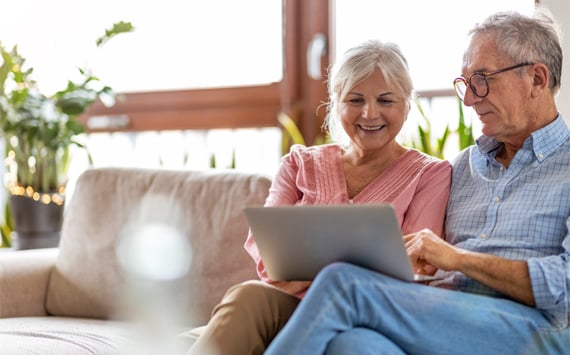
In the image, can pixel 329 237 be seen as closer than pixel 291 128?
Yes

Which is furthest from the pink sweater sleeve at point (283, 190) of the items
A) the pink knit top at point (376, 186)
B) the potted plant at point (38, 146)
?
the potted plant at point (38, 146)

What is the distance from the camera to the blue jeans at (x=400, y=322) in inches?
65.1

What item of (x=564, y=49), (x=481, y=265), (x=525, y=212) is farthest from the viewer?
(x=564, y=49)

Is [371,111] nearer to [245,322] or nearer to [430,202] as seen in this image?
[430,202]

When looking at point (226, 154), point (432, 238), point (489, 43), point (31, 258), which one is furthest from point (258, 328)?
point (226, 154)

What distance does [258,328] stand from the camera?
1.95 metres

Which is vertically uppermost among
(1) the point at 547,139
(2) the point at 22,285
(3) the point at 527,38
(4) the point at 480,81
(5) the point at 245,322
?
(3) the point at 527,38

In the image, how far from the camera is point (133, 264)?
2676 mm

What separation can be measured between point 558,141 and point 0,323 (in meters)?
1.73

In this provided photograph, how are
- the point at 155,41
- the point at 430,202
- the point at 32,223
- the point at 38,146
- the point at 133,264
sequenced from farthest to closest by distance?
1. the point at 155,41
2. the point at 38,146
3. the point at 32,223
4. the point at 133,264
5. the point at 430,202

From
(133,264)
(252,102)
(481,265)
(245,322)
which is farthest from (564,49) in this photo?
(252,102)

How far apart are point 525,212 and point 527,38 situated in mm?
436

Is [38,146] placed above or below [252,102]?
below

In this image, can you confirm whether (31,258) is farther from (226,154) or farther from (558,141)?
(558,141)
